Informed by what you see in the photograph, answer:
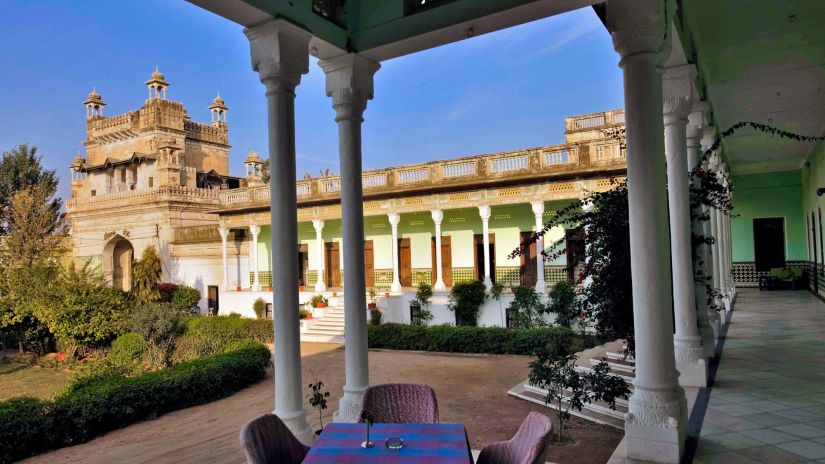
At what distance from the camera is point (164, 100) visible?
3000 centimetres

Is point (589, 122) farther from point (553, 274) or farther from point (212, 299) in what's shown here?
point (212, 299)

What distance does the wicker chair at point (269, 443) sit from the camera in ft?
9.80

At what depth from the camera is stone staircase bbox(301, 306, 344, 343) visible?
696 inches

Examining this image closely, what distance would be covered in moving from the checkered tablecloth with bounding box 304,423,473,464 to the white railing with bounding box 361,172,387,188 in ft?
57.4

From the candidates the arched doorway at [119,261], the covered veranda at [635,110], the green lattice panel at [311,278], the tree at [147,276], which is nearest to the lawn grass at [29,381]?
the tree at [147,276]

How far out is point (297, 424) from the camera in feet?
14.0

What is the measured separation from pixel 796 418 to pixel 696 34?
4.50 m

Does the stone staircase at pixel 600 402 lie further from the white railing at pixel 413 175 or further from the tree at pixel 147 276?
the tree at pixel 147 276

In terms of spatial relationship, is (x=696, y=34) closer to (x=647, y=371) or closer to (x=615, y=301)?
(x=615, y=301)

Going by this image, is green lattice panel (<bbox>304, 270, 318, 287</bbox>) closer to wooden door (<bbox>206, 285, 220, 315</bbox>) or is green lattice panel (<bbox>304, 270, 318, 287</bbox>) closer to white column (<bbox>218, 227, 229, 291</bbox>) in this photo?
white column (<bbox>218, 227, 229, 291</bbox>)

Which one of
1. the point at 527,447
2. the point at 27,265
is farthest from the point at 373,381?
the point at 27,265

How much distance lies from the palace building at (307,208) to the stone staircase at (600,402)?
5.35 m

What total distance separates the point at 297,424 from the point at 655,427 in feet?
8.85

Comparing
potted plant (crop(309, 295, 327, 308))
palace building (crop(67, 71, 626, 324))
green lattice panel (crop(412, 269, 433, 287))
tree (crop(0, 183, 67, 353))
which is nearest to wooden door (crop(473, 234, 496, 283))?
palace building (crop(67, 71, 626, 324))
